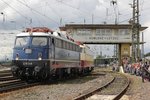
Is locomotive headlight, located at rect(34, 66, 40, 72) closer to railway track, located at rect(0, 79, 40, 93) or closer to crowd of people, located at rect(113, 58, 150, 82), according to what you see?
railway track, located at rect(0, 79, 40, 93)

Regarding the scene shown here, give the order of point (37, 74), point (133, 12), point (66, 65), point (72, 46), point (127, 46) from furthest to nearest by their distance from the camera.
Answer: point (127, 46)
point (133, 12)
point (72, 46)
point (66, 65)
point (37, 74)

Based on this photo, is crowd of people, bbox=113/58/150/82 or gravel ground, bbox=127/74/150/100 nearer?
gravel ground, bbox=127/74/150/100

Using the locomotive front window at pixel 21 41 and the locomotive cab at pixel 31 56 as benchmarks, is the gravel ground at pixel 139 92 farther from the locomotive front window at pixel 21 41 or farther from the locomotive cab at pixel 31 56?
the locomotive front window at pixel 21 41

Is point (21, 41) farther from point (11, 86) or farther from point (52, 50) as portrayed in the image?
point (11, 86)

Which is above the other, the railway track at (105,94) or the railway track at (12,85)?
the railway track at (12,85)

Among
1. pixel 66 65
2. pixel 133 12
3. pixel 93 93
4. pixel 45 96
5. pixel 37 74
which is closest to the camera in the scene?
pixel 45 96

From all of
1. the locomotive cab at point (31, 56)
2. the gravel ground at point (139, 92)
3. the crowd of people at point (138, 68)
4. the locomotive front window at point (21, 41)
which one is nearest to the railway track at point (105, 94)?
the gravel ground at point (139, 92)

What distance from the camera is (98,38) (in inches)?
2928

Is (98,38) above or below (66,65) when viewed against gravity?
above

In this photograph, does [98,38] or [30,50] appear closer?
[30,50]

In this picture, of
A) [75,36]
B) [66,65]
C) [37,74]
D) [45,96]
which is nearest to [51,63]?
[37,74]

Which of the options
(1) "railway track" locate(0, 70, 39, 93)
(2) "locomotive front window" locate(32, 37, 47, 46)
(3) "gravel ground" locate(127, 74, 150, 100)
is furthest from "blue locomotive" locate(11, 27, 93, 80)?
(3) "gravel ground" locate(127, 74, 150, 100)

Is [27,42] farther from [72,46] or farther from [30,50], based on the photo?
[72,46]

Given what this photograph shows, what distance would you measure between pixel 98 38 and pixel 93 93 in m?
52.9
